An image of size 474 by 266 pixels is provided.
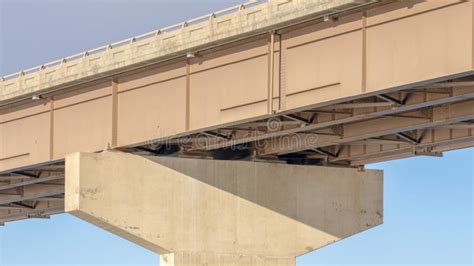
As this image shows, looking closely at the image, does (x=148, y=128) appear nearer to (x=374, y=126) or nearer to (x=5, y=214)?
(x=374, y=126)

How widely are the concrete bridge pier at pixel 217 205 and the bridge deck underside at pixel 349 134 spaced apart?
73 cm

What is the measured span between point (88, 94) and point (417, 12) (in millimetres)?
18176

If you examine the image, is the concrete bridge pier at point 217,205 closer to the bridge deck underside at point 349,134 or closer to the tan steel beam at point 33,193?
the bridge deck underside at point 349,134

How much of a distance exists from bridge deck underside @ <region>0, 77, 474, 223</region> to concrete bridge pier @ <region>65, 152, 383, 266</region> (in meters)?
0.73

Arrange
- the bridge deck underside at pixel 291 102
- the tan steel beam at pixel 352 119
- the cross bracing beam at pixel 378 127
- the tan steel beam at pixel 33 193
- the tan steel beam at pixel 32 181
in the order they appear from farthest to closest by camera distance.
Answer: the tan steel beam at pixel 33 193
the tan steel beam at pixel 32 181
the cross bracing beam at pixel 378 127
the tan steel beam at pixel 352 119
the bridge deck underside at pixel 291 102

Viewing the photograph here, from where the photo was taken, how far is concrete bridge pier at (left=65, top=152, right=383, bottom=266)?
57.0 metres

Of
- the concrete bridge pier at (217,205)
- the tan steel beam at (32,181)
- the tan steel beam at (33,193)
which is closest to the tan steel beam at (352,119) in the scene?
the concrete bridge pier at (217,205)

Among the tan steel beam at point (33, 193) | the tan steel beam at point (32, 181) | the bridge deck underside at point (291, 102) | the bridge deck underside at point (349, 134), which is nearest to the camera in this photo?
the bridge deck underside at point (291, 102)

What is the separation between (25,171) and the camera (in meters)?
66.9

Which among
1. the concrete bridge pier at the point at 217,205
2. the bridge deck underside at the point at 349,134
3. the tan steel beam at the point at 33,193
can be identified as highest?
the bridge deck underside at the point at 349,134

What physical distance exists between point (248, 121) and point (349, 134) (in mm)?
4830

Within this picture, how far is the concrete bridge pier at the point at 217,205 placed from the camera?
57.0 m

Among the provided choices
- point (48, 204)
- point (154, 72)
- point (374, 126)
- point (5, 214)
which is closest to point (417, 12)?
point (374, 126)

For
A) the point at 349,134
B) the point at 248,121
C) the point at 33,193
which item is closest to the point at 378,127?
the point at 349,134
